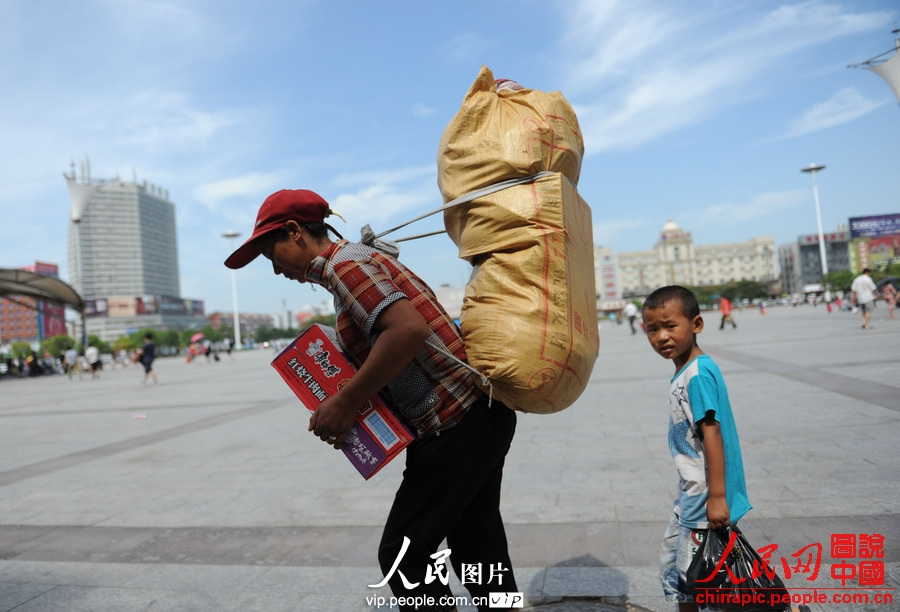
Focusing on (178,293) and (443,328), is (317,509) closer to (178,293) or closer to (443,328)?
(443,328)

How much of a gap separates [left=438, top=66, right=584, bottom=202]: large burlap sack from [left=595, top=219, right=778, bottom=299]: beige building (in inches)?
5451

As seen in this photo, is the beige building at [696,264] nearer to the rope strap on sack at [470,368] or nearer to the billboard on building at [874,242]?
the billboard on building at [874,242]

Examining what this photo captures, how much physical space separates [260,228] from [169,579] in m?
2.29

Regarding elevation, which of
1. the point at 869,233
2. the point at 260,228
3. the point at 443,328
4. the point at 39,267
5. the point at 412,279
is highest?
the point at 39,267

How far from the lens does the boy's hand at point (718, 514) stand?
1.90 metres

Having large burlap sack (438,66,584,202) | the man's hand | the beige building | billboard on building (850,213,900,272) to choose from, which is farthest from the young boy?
the beige building

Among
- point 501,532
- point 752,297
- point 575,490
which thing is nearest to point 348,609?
point 501,532

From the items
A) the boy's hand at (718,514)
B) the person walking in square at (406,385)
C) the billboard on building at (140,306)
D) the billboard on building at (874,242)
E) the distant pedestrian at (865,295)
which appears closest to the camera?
the person walking in square at (406,385)

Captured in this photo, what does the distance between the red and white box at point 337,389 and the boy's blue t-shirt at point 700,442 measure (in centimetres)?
90

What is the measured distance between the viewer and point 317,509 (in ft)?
14.0

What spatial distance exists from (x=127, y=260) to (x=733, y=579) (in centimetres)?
13333

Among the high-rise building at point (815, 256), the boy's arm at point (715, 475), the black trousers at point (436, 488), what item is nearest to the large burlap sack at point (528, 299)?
the black trousers at point (436, 488)

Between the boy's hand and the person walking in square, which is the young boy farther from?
the person walking in square

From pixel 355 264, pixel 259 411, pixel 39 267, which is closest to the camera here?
pixel 355 264
